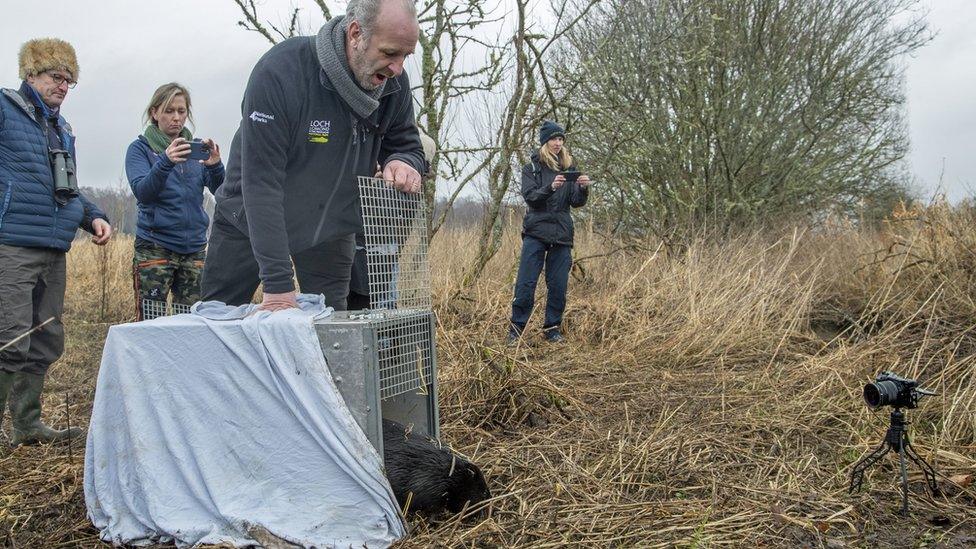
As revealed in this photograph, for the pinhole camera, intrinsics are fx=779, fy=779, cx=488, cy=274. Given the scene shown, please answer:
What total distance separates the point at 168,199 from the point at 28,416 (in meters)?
1.28

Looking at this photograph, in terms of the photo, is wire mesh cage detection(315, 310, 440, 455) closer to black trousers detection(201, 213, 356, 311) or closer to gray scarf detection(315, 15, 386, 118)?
black trousers detection(201, 213, 356, 311)

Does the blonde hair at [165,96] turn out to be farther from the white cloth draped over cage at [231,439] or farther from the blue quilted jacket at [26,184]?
the white cloth draped over cage at [231,439]

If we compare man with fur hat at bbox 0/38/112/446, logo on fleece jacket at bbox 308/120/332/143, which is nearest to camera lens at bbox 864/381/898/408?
logo on fleece jacket at bbox 308/120/332/143

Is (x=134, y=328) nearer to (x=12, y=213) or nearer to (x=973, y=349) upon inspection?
(x=12, y=213)

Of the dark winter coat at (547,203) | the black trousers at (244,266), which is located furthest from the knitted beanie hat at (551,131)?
the black trousers at (244,266)

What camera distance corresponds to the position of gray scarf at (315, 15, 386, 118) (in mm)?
2693

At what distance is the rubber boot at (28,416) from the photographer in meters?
3.68

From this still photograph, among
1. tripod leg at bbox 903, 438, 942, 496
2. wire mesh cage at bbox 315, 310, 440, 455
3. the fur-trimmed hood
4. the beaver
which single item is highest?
the fur-trimmed hood

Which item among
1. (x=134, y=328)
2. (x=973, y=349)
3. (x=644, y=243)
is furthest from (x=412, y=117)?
(x=644, y=243)

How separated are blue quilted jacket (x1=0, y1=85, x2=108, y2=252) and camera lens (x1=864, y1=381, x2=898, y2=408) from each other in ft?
11.8

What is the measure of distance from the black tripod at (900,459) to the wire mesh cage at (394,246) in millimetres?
1765

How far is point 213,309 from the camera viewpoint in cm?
263

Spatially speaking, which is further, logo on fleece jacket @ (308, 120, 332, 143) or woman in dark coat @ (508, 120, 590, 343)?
woman in dark coat @ (508, 120, 590, 343)

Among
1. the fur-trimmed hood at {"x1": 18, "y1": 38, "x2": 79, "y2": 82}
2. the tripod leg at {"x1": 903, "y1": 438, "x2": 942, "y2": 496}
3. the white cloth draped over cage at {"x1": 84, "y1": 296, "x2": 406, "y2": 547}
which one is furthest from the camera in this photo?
the fur-trimmed hood at {"x1": 18, "y1": 38, "x2": 79, "y2": 82}
